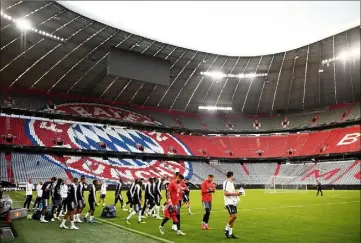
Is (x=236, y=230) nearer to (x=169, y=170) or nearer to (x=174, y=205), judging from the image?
(x=174, y=205)

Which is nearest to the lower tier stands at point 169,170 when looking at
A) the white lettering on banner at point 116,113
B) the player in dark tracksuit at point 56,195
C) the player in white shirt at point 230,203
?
the white lettering on banner at point 116,113

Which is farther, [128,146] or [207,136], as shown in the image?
[207,136]

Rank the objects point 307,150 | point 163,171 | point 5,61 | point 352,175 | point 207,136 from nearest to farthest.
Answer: point 5,61 < point 352,175 < point 163,171 < point 307,150 < point 207,136

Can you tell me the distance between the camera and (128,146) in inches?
2025

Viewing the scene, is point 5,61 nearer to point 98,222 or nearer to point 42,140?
point 42,140

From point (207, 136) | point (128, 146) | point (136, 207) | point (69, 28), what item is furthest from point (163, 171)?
point (136, 207)

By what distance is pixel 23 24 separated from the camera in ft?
107

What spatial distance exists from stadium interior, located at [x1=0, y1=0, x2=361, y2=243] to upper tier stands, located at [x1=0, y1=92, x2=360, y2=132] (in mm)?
218

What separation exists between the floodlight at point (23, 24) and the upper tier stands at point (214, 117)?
1607 centimetres

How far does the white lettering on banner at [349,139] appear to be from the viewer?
1930 inches

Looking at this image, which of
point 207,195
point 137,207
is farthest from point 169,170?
point 207,195

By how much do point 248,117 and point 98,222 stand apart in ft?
177

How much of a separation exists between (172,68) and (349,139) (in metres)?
29.7

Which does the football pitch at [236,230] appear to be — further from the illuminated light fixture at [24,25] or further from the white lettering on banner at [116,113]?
the white lettering on banner at [116,113]
